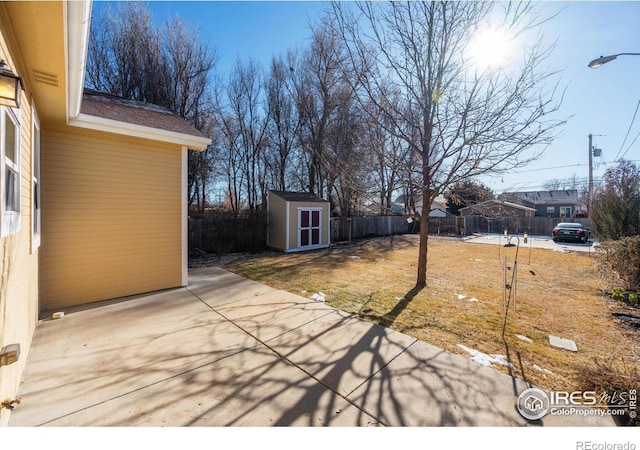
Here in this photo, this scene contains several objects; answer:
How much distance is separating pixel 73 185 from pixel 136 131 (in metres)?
1.27

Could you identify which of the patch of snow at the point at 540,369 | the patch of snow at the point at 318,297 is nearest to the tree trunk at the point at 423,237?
the patch of snow at the point at 318,297

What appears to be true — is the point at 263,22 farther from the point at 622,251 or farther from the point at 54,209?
the point at 622,251

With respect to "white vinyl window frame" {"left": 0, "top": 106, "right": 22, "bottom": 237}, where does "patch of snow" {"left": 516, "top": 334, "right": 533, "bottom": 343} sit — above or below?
below

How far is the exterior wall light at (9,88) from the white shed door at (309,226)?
31.0ft

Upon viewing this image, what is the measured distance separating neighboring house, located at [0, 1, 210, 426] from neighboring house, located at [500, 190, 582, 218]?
36.5 metres

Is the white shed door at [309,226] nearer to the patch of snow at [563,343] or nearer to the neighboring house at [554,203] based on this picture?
the patch of snow at [563,343]

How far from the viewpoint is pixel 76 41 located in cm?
221

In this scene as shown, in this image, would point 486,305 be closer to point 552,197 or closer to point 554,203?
point 554,203

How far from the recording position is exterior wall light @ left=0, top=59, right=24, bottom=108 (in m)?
1.47

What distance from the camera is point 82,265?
432 centimetres

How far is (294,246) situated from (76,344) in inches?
314

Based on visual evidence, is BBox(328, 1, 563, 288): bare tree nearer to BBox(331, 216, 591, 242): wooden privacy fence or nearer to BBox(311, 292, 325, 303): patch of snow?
BBox(311, 292, 325, 303): patch of snow

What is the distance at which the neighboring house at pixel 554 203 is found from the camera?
3123 cm

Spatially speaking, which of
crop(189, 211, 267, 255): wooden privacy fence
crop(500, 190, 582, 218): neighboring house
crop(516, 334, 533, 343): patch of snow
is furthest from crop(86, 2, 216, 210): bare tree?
crop(500, 190, 582, 218): neighboring house
